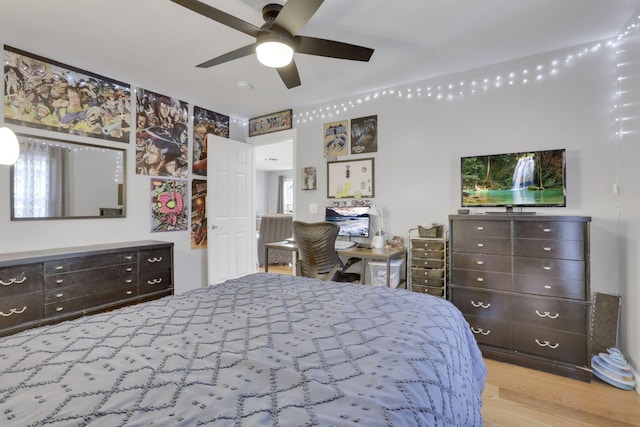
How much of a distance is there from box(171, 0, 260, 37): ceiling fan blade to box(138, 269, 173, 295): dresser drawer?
7.53ft

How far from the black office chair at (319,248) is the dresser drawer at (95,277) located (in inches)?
61.0

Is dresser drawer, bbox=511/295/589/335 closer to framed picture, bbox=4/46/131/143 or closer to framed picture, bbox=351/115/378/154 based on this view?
framed picture, bbox=351/115/378/154

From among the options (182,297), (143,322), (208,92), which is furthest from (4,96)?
(143,322)

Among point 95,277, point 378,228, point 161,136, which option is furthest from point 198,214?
point 378,228

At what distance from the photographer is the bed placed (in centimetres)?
69

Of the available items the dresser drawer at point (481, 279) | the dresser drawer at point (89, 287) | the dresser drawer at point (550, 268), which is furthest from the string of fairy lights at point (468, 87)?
the dresser drawer at point (89, 287)

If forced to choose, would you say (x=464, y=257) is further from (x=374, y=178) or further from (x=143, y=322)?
(x=143, y=322)

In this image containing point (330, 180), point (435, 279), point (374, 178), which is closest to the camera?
point (435, 279)

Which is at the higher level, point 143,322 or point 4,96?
point 4,96

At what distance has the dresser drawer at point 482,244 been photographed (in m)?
2.47

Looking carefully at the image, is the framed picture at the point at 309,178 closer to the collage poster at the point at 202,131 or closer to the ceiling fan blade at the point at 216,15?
the collage poster at the point at 202,131

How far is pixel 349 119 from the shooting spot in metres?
3.67

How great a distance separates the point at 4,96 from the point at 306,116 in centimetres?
280

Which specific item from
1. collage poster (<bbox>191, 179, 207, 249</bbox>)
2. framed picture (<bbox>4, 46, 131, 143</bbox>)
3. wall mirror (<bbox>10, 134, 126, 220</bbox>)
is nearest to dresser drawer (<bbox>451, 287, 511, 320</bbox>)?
collage poster (<bbox>191, 179, 207, 249</bbox>)
